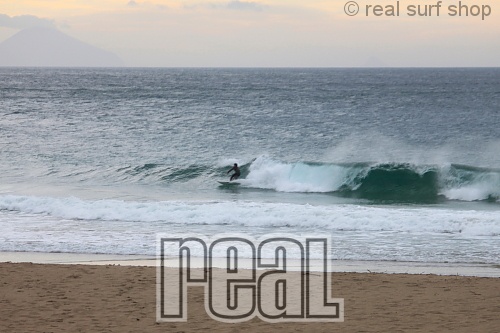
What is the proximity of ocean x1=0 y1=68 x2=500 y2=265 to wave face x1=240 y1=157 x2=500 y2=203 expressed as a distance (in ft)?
0.24

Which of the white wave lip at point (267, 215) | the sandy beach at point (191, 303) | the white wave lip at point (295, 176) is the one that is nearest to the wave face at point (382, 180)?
the white wave lip at point (295, 176)

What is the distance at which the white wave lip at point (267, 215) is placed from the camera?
15.6 m

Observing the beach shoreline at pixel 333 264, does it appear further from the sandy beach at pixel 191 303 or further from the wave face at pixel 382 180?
the wave face at pixel 382 180

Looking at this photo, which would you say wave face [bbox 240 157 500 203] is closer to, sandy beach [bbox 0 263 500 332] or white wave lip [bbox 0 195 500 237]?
white wave lip [bbox 0 195 500 237]

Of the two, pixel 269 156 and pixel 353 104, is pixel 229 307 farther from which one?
pixel 353 104

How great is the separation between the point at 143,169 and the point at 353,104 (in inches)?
1303

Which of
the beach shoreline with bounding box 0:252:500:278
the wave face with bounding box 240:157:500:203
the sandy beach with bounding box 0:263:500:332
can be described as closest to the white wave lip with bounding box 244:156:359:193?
the wave face with bounding box 240:157:500:203

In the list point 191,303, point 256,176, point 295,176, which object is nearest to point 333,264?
point 191,303

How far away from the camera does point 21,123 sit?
138 feet

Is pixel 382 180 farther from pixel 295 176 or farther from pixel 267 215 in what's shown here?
pixel 267 215

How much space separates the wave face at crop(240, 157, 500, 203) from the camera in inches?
914

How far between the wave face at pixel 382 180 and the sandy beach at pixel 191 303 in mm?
12873

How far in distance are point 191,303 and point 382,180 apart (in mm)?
17523

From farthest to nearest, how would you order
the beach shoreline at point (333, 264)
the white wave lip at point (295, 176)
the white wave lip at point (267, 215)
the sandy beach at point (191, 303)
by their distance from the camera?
the white wave lip at point (295, 176)
the white wave lip at point (267, 215)
the beach shoreline at point (333, 264)
the sandy beach at point (191, 303)
